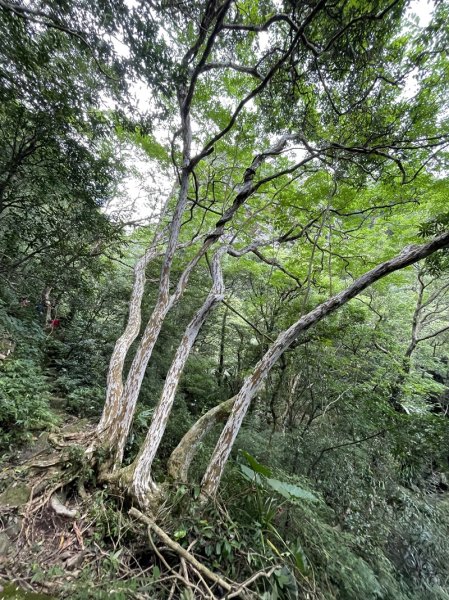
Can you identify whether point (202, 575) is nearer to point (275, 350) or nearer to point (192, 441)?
point (192, 441)

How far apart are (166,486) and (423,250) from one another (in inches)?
131

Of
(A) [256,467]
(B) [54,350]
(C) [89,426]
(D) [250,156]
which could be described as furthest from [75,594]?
(D) [250,156]

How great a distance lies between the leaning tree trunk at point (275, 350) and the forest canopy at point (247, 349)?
20mm

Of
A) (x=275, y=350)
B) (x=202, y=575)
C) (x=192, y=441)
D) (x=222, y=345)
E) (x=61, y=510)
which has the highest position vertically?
(x=275, y=350)

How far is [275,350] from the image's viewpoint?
276 cm

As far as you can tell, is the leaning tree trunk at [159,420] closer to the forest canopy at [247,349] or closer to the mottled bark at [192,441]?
the forest canopy at [247,349]

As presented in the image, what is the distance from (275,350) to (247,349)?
3109mm

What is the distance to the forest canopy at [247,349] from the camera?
7.45 feet

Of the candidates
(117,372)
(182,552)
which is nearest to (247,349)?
(117,372)

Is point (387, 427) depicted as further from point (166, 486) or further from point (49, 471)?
point (49, 471)

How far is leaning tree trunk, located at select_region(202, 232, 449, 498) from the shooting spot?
2383mm

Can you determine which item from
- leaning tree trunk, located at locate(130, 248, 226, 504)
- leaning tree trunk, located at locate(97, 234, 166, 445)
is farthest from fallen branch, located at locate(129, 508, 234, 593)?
leaning tree trunk, located at locate(97, 234, 166, 445)

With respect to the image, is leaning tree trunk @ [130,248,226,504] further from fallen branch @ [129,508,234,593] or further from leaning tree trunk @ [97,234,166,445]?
leaning tree trunk @ [97,234,166,445]

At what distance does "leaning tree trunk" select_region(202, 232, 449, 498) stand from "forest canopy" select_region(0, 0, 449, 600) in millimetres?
20
